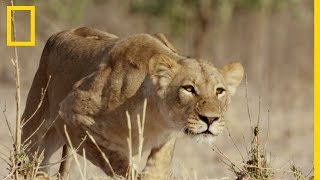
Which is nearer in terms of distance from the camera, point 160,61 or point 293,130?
point 160,61

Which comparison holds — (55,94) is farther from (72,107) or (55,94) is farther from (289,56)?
(289,56)

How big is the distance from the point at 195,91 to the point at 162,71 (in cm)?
33

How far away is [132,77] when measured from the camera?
650 centimetres

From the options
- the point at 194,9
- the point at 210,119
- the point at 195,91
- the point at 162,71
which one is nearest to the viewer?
the point at 210,119

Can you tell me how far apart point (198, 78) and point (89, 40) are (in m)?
1.29

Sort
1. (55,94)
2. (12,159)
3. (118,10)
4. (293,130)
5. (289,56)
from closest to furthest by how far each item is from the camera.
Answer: (12,159)
(55,94)
(293,130)
(289,56)
(118,10)

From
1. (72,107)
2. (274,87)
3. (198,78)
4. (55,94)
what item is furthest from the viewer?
(274,87)

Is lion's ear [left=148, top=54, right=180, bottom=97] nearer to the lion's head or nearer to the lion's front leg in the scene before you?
the lion's head

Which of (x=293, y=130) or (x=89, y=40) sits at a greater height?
(x=89, y=40)

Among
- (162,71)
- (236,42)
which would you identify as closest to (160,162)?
(162,71)

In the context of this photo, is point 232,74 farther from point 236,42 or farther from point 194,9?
point 236,42

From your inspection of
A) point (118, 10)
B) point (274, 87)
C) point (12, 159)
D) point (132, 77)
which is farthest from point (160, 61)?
point (118, 10)

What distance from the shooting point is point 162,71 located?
21.1ft

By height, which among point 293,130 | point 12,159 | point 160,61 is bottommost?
point 293,130
